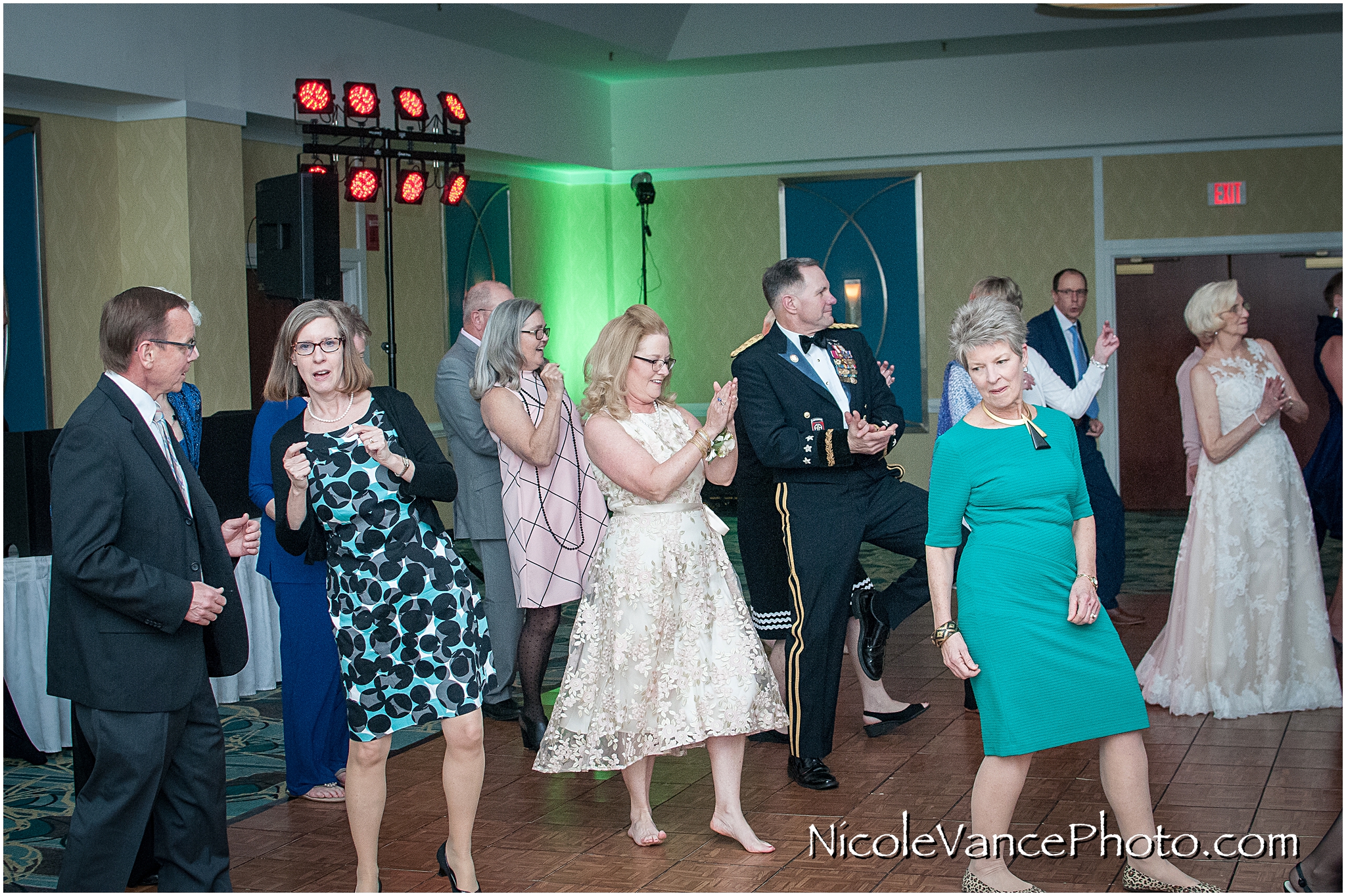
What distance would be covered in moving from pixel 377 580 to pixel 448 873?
0.80m

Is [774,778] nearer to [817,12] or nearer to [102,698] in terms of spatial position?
[102,698]

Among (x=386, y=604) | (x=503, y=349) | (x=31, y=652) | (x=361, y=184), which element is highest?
(x=361, y=184)

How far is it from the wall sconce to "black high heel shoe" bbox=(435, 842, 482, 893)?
8917mm

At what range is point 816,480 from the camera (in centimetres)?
423

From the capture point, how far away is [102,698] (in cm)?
278

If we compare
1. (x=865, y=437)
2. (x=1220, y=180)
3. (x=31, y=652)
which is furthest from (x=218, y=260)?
(x=1220, y=180)

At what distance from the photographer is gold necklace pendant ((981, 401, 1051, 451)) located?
3.10 meters

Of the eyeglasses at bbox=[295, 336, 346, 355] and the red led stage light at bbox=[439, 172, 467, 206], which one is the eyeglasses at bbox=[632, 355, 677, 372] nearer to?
the eyeglasses at bbox=[295, 336, 346, 355]

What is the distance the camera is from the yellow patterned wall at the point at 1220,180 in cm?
1105

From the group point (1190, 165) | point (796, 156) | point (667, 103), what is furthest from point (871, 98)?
point (1190, 165)

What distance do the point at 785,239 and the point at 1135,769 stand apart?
943cm

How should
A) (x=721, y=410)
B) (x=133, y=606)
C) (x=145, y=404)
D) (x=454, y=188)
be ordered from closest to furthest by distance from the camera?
1. (x=133, y=606)
2. (x=145, y=404)
3. (x=721, y=410)
4. (x=454, y=188)

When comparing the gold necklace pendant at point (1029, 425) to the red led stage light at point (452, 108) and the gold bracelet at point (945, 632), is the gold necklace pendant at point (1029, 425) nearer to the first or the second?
the gold bracelet at point (945, 632)

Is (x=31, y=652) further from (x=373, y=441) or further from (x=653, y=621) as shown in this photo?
(x=653, y=621)
